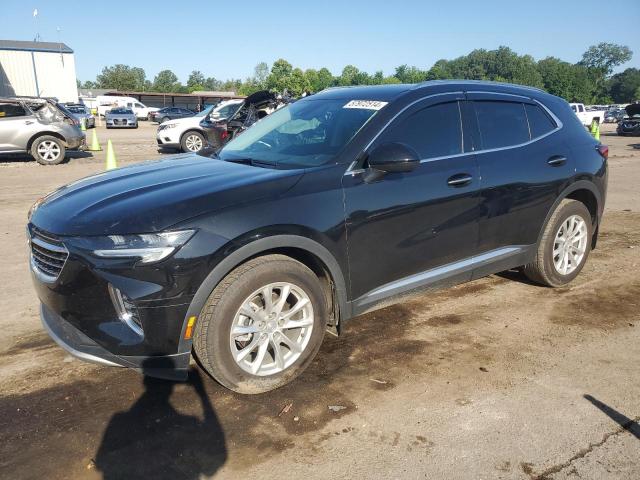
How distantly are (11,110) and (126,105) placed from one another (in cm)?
3814

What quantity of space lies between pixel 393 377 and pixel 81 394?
6.19 feet

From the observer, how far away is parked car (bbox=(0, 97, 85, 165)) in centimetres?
1296

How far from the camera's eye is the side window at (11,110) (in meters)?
12.8

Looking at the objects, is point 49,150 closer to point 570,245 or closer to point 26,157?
point 26,157

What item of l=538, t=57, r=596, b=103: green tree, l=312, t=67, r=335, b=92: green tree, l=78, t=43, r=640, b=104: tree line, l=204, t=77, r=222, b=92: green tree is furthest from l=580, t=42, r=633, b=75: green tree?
l=204, t=77, r=222, b=92: green tree

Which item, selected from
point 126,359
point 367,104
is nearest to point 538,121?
point 367,104

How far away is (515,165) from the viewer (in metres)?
4.03

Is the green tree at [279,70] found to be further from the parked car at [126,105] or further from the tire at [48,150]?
the tire at [48,150]

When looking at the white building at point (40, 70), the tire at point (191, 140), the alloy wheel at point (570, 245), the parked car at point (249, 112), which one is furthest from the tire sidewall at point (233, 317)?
the white building at point (40, 70)

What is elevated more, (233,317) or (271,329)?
(233,317)

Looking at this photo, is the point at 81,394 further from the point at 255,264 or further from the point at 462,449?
the point at 462,449

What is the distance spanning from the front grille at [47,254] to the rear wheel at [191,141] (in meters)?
13.1

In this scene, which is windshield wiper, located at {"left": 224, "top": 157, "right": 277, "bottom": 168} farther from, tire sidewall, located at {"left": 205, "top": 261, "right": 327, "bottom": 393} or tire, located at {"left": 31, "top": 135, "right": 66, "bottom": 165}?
tire, located at {"left": 31, "top": 135, "right": 66, "bottom": 165}

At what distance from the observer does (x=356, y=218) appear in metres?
3.16
